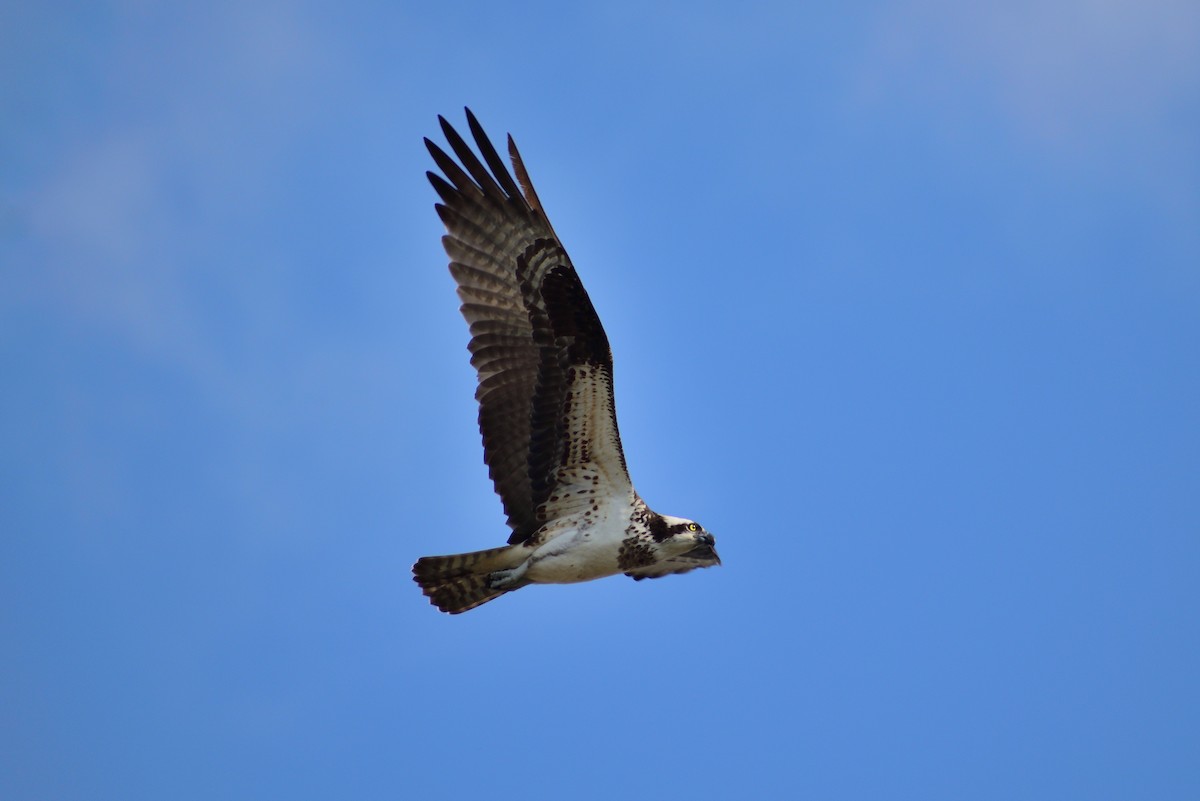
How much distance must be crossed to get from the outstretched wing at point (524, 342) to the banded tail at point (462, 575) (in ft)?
0.74

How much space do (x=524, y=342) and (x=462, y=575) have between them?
79.6 inches

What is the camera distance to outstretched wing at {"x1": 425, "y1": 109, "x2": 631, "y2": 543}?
29.3 feet

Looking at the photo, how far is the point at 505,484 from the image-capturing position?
9.38m

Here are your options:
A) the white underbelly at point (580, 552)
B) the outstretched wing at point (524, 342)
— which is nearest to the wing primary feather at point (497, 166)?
the outstretched wing at point (524, 342)

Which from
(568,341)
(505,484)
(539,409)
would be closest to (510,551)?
(505,484)

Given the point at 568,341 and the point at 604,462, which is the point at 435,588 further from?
the point at 568,341

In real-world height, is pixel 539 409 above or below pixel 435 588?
above

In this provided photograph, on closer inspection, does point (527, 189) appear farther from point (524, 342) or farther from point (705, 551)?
point (705, 551)

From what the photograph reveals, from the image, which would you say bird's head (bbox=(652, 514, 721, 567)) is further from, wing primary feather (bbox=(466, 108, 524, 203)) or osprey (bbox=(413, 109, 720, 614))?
wing primary feather (bbox=(466, 108, 524, 203))

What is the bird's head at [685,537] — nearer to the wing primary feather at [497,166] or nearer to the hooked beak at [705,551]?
the hooked beak at [705,551]

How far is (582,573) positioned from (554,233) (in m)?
2.85

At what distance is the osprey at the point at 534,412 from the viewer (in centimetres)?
895

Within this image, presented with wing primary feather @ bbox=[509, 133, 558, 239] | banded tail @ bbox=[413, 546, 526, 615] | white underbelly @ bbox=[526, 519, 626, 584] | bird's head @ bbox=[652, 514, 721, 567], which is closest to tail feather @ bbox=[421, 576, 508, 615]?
Result: banded tail @ bbox=[413, 546, 526, 615]

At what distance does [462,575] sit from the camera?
9242 millimetres
